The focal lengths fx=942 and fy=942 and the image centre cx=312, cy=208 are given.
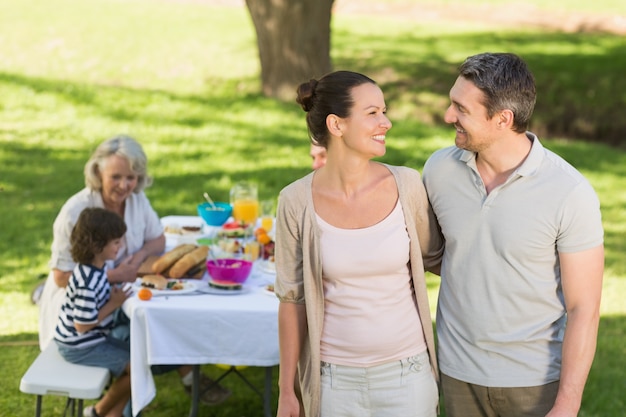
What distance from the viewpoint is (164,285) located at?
4516 millimetres

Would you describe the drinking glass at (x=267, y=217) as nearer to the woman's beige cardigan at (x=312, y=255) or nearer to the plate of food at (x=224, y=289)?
the plate of food at (x=224, y=289)

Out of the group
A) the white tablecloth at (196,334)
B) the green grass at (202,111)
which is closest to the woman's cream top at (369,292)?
the white tablecloth at (196,334)

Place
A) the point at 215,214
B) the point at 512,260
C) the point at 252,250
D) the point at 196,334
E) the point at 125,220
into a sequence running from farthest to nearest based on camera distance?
the point at 215,214
the point at 125,220
the point at 252,250
the point at 196,334
the point at 512,260

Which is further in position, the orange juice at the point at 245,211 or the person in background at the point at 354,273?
the orange juice at the point at 245,211

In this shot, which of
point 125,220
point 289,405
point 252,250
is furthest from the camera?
point 125,220

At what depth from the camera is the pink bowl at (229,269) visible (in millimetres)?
4500

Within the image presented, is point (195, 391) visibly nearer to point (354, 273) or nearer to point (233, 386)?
point (233, 386)

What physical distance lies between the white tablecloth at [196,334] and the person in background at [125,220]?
1.73ft

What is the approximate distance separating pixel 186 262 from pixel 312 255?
1819 millimetres

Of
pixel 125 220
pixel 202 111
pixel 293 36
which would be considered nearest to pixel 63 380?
pixel 125 220

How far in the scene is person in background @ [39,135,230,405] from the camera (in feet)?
15.8

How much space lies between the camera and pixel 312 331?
299 centimetres

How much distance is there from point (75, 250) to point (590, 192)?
2.56 meters

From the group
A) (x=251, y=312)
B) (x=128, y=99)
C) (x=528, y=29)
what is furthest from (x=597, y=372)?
(x=528, y=29)
